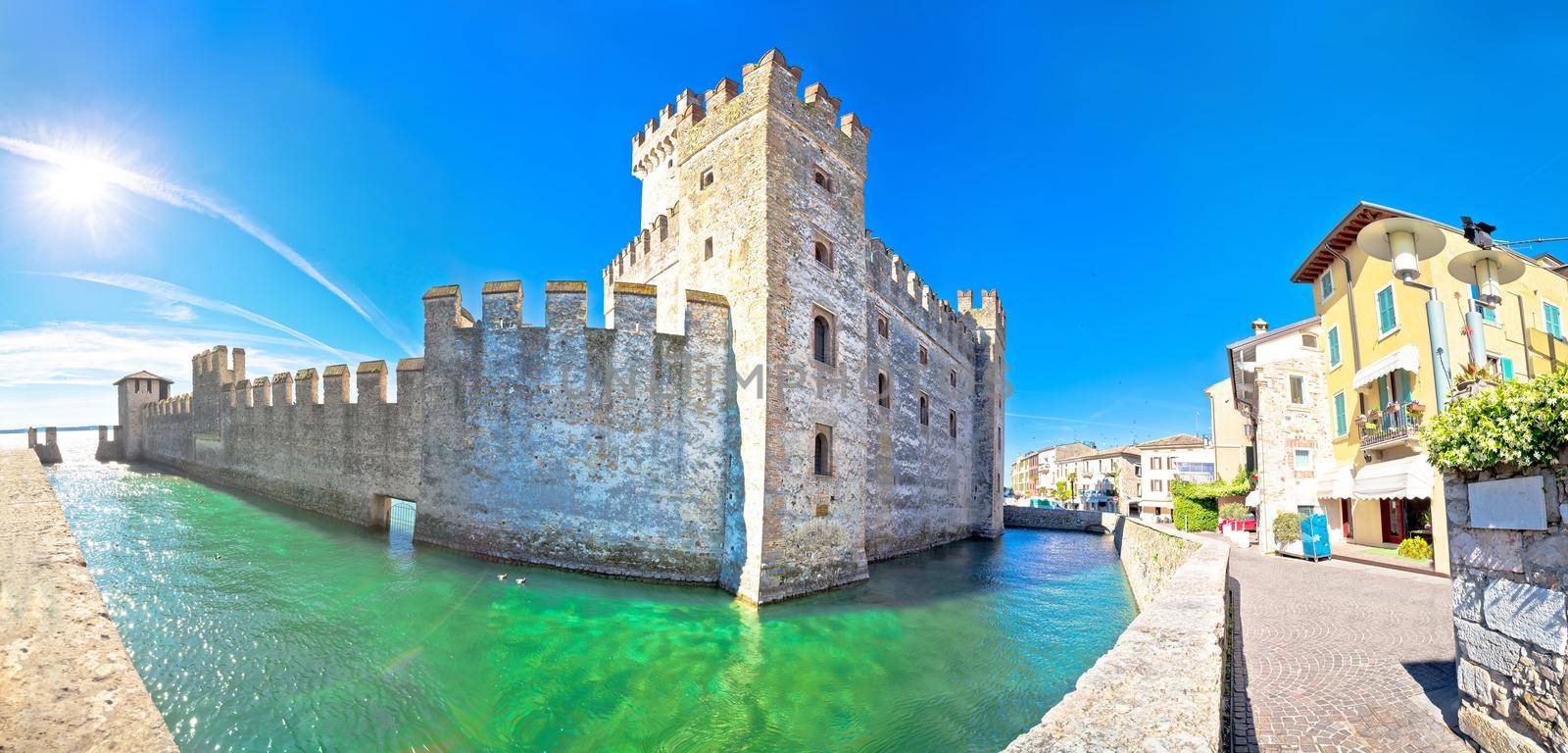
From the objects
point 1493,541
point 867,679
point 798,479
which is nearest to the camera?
point 1493,541

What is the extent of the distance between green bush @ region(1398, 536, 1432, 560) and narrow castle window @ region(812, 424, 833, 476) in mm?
14746

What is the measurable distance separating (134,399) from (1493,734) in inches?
1913

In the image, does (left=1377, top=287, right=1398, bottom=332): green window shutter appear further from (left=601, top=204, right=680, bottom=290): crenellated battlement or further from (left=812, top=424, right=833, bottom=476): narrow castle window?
(left=601, top=204, right=680, bottom=290): crenellated battlement

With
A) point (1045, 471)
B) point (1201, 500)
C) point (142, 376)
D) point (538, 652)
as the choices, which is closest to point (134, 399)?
point (142, 376)

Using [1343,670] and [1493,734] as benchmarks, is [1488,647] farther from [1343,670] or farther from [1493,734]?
[1343,670]

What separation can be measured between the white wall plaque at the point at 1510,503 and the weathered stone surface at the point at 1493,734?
4.36ft

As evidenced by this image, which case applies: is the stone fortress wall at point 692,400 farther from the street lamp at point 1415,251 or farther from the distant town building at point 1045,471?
the distant town building at point 1045,471

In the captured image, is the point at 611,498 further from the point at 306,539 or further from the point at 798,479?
the point at 306,539

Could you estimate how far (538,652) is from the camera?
866 cm

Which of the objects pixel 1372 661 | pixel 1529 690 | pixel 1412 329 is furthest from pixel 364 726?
pixel 1412 329

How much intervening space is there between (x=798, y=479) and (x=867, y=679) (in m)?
4.96

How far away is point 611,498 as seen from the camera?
13.1 metres

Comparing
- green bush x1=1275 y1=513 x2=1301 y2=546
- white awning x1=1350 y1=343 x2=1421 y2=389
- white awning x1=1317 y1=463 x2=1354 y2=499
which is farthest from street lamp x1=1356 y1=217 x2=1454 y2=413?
white awning x1=1317 y1=463 x2=1354 y2=499

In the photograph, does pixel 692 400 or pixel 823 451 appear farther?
pixel 823 451
